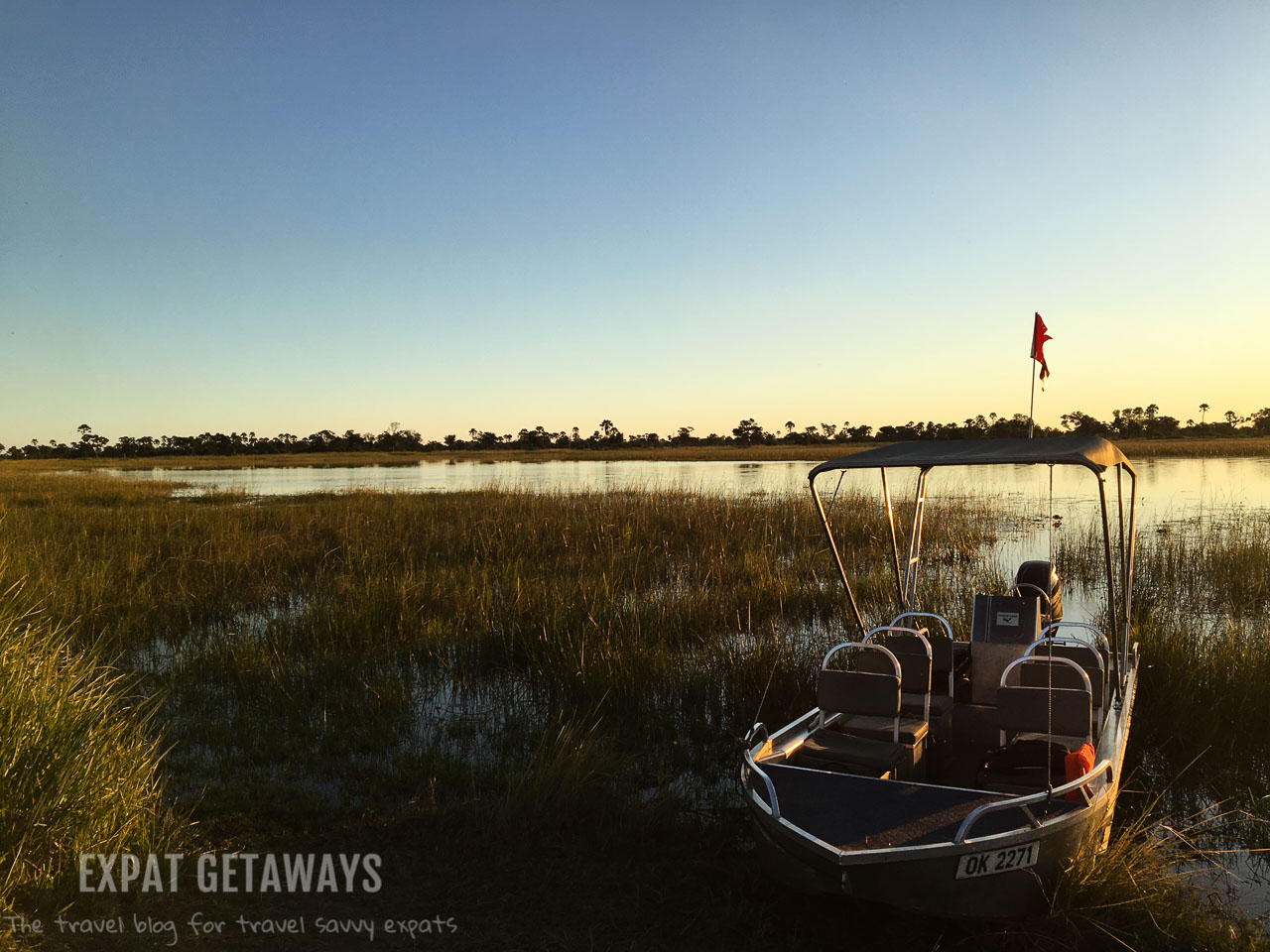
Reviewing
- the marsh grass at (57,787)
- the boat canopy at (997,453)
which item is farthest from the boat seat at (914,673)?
the marsh grass at (57,787)

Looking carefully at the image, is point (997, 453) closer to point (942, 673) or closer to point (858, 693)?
point (858, 693)

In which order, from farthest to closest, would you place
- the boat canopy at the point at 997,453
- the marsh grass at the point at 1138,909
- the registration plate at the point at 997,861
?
the boat canopy at the point at 997,453 → the marsh grass at the point at 1138,909 → the registration plate at the point at 997,861

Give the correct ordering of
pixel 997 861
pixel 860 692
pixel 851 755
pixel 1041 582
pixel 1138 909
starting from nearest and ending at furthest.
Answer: pixel 997 861, pixel 1138 909, pixel 851 755, pixel 860 692, pixel 1041 582

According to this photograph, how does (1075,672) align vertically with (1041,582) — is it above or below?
below

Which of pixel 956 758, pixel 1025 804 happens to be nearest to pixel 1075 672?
pixel 956 758

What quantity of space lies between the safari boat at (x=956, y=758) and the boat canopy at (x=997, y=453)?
0.05 ft

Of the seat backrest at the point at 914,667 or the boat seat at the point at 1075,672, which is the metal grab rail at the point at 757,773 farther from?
the boat seat at the point at 1075,672

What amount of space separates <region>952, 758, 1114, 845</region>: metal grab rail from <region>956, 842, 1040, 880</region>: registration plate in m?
0.09

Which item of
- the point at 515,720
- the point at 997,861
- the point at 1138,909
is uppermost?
the point at 997,861

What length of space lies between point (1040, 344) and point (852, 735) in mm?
3715

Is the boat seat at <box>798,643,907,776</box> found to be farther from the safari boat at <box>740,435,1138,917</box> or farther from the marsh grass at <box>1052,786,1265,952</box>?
the marsh grass at <box>1052,786,1265,952</box>

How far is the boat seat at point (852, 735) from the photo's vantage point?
4.87 m

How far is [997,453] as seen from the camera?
17.8 feet

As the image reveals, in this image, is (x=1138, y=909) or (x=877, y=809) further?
(x=877, y=809)
